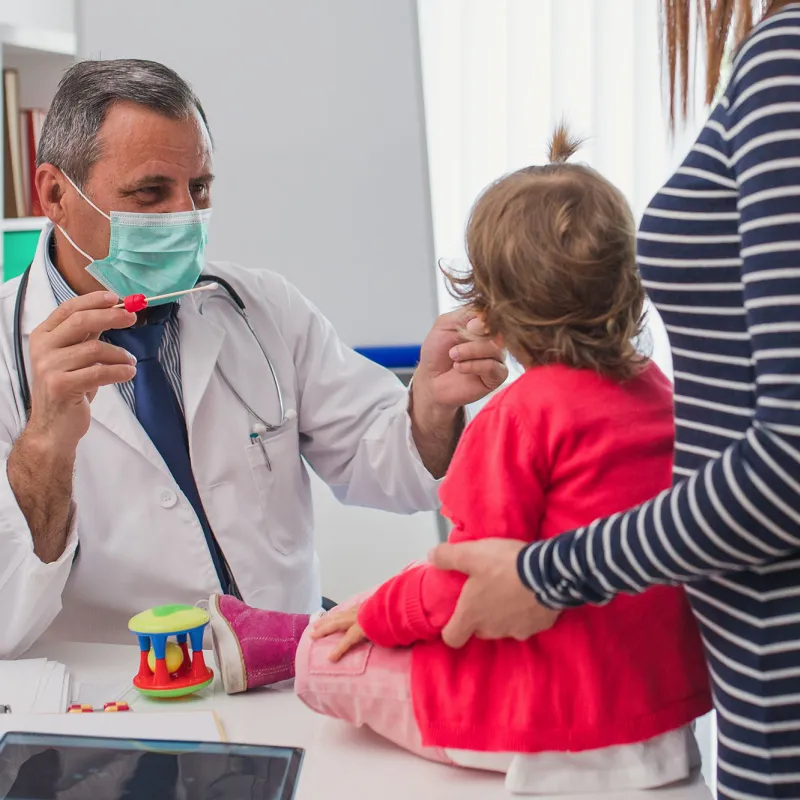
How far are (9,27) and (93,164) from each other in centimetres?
128

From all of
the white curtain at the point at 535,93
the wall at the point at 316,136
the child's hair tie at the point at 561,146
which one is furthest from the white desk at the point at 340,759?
the wall at the point at 316,136

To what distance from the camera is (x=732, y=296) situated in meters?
0.74

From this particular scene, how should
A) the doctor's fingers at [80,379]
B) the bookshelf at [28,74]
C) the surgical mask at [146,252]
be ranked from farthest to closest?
the bookshelf at [28,74]
the surgical mask at [146,252]
the doctor's fingers at [80,379]

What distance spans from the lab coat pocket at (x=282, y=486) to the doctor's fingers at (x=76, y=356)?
391 millimetres

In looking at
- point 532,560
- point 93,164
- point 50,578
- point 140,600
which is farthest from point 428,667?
point 93,164

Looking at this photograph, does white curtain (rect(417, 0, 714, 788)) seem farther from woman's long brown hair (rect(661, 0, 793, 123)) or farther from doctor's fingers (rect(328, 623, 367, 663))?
doctor's fingers (rect(328, 623, 367, 663))

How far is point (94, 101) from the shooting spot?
1.57 m

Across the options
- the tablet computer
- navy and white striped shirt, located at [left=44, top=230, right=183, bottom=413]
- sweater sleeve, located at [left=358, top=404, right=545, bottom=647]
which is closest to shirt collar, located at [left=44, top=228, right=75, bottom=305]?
navy and white striped shirt, located at [left=44, top=230, right=183, bottom=413]

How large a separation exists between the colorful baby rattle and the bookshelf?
6.12ft

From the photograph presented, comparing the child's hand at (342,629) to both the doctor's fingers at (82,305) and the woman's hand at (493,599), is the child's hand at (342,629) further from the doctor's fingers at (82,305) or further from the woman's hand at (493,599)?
the doctor's fingers at (82,305)

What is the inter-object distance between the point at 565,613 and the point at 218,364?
0.94 meters

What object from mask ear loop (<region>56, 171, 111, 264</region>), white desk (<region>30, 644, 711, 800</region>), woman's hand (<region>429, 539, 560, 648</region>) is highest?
mask ear loop (<region>56, 171, 111, 264</region>)

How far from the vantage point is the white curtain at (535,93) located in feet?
8.05

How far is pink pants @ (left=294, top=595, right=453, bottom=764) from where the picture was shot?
912 mm
